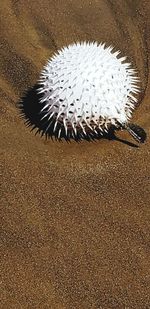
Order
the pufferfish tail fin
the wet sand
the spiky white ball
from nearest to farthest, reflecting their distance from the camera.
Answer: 1. the wet sand
2. the spiky white ball
3. the pufferfish tail fin

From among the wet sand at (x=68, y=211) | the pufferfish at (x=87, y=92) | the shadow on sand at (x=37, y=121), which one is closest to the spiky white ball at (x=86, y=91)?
the pufferfish at (x=87, y=92)

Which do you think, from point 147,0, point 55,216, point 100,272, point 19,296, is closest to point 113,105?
point 55,216

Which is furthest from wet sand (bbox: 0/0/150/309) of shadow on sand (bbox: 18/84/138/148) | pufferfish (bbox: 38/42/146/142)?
pufferfish (bbox: 38/42/146/142)

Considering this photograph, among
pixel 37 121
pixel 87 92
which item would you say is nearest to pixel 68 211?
pixel 87 92

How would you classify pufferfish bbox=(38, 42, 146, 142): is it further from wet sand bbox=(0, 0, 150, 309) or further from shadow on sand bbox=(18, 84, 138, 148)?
wet sand bbox=(0, 0, 150, 309)

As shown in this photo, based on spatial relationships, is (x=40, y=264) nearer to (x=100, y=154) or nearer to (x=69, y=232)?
(x=69, y=232)

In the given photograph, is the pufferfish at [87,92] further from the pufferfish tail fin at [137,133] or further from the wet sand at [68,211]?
the wet sand at [68,211]

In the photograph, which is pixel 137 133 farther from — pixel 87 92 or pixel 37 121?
pixel 37 121
